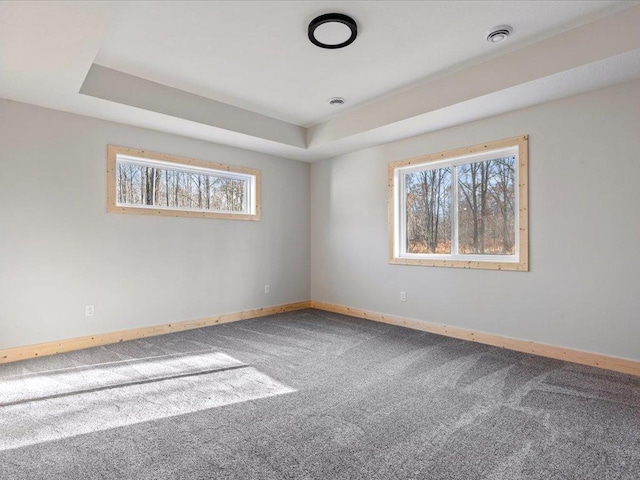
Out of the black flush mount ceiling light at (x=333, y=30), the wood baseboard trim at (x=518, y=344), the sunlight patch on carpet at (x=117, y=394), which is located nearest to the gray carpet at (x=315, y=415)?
the sunlight patch on carpet at (x=117, y=394)

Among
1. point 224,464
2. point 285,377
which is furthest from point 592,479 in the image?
point 285,377

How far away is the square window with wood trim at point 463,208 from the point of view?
12.0ft

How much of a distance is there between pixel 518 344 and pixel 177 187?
166 inches

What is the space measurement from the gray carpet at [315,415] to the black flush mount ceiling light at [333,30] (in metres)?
2.65

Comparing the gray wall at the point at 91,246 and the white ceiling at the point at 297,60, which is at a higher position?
the white ceiling at the point at 297,60

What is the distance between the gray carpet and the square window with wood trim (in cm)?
108

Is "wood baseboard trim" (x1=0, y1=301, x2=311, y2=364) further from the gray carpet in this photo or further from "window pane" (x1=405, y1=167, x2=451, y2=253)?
"window pane" (x1=405, y1=167, x2=451, y2=253)

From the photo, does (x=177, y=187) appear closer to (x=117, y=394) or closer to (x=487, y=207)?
(x=117, y=394)

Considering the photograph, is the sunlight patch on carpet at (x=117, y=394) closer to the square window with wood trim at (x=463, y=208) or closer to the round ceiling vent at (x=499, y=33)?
the square window with wood trim at (x=463, y=208)

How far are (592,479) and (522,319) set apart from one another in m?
2.05

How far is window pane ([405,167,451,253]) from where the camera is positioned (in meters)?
4.30

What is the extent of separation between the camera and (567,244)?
325 centimetres

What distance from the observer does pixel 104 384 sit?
2.72 metres

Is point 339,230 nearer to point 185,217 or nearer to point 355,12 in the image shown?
point 185,217
